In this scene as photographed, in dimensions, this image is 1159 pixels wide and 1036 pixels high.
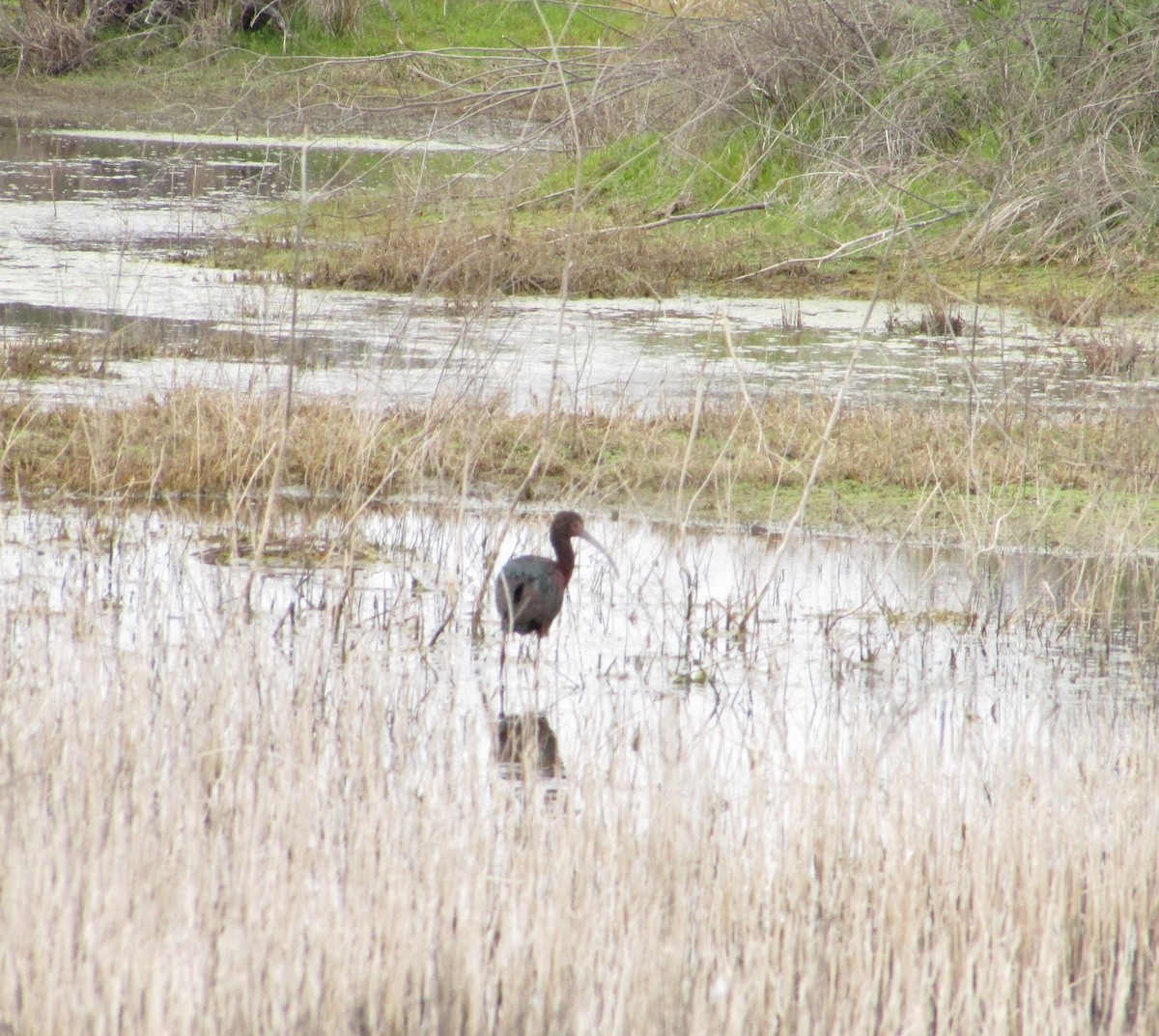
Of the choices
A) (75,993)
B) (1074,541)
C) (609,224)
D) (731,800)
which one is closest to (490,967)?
(75,993)

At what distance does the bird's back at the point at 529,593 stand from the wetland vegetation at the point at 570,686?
20 cm

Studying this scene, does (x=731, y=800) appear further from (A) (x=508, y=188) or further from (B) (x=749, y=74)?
(B) (x=749, y=74)

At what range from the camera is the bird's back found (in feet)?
20.8

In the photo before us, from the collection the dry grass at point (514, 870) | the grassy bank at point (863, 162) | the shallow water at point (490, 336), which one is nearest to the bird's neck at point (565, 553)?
the dry grass at point (514, 870)

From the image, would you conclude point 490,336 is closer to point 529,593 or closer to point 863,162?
point 529,593

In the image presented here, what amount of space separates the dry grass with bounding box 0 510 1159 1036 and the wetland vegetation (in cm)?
2

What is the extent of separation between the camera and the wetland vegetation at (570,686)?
356cm

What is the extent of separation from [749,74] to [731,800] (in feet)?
41.8

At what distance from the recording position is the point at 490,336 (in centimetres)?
1188

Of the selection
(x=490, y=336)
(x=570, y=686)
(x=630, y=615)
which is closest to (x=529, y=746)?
(x=570, y=686)

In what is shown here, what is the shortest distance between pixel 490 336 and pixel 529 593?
577 cm

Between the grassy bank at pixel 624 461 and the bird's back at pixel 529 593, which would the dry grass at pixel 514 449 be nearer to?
the grassy bank at pixel 624 461

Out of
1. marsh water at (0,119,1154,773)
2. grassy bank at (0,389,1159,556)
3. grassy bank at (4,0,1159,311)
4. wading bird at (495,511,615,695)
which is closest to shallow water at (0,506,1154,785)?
marsh water at (0,119,1154,773)

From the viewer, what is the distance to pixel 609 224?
1816cm
